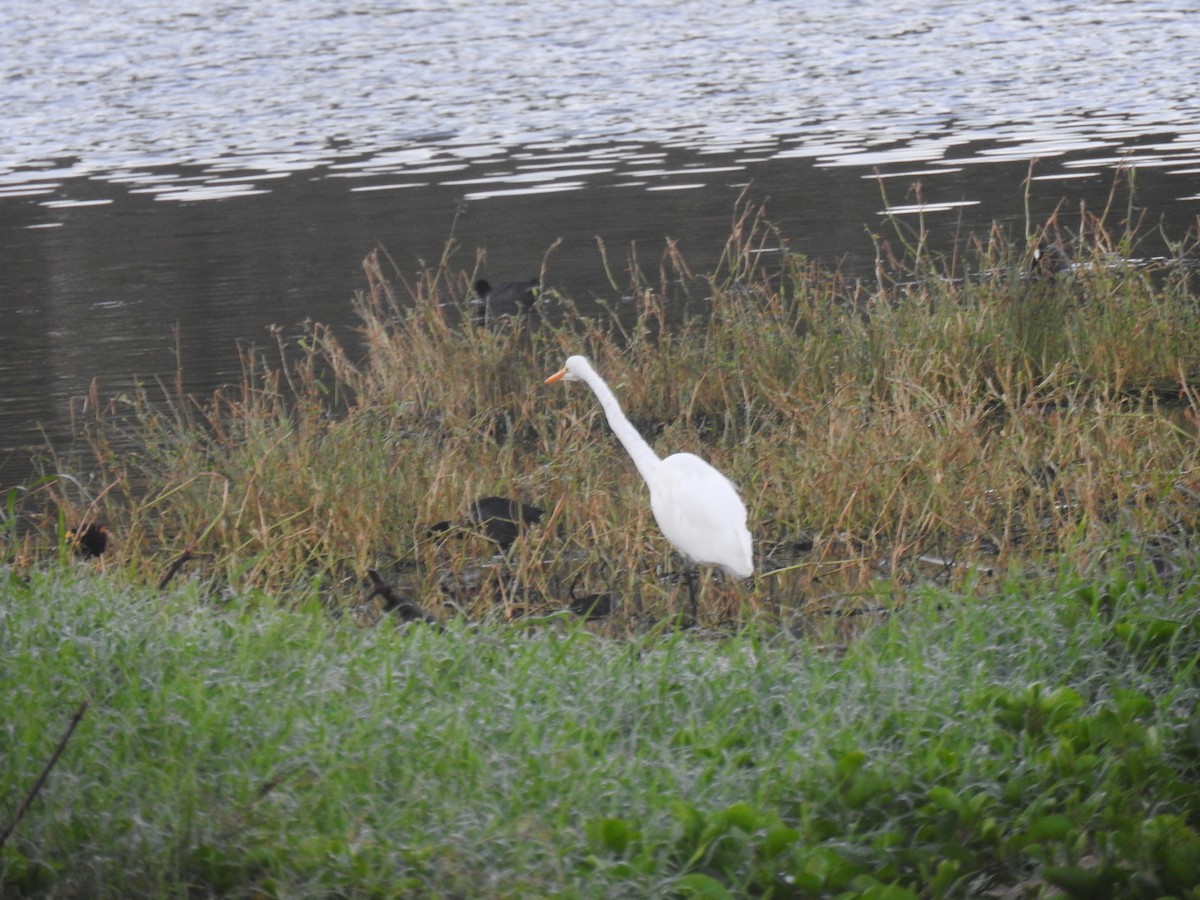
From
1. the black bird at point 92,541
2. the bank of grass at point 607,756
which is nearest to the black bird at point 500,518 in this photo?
the black bird at point 92,541

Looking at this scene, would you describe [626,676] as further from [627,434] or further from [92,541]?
[92,541]

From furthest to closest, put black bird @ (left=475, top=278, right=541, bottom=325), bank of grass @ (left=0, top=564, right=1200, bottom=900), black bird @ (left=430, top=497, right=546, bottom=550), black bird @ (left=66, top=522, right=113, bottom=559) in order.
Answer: black bird @ (left=475, top=278, right=541, bottom=325), black bird @ (left=430, top=497, right=546, bottom=550), black bird @ (left=66, top=522, right=113, bottom=559), bank of grass @ (left=0, top=564, right=1200, bottom=900)

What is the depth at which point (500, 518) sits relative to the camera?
6738 millimetres

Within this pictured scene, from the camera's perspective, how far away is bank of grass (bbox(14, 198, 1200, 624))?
6.17 metres

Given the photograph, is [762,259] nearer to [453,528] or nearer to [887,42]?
[453,528]

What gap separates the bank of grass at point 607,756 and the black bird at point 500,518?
175 centimetres

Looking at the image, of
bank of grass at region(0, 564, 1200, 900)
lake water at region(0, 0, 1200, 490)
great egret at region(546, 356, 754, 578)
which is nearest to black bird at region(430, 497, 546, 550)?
great egret at region(546, 356, 754, 578)

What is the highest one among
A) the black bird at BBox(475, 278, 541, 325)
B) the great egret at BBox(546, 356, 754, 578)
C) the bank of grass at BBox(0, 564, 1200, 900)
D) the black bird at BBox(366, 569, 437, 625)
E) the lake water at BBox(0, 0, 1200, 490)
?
the bank of grass at BBox(0, 564, 1200, 900)

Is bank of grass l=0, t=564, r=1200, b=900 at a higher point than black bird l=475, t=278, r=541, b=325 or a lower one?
higher

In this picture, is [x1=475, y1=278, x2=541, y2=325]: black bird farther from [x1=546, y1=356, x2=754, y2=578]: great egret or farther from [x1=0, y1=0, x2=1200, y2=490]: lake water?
[x1=546, y1=356, x2=754, y2=578]: great egret

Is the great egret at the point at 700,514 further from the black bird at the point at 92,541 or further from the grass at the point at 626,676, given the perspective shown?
the black bird at the point at 92,541

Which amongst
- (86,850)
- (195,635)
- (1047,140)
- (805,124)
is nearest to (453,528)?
(195,635)

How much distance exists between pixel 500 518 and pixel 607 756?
109 inches

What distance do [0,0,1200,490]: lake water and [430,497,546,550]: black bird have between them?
7.02 ft
